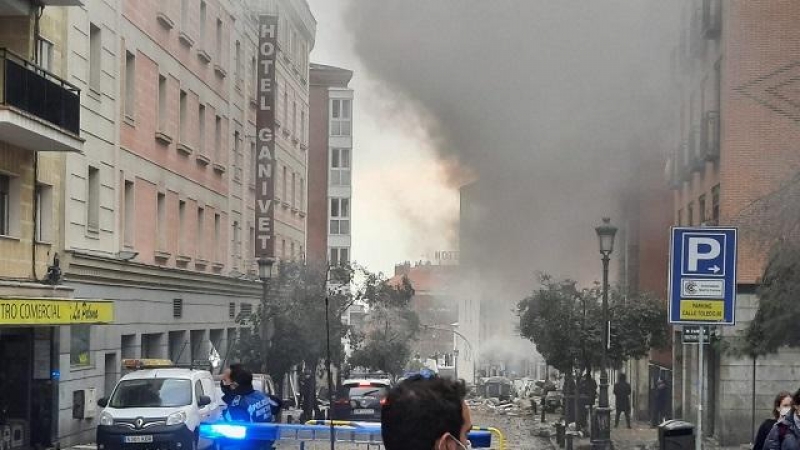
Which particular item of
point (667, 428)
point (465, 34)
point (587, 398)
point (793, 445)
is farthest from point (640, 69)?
point (793, 445)

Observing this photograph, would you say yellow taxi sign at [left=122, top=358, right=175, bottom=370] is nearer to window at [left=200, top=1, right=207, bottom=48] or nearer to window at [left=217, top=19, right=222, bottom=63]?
window at [left=200, top=1, right=207, bottom=48]

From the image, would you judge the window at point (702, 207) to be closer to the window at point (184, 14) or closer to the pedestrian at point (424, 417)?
the window at point (184, 14)

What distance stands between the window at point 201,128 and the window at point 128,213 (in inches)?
248

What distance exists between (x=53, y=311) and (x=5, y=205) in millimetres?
2146

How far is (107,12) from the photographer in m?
24.4

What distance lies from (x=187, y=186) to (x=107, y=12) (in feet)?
25.9

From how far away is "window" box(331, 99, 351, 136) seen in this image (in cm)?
6669

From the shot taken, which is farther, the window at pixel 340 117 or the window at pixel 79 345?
the window at pixel 340 117

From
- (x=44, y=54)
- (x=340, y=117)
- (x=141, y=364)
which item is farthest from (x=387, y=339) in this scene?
(x=141, y=364)

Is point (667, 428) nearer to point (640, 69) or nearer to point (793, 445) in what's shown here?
point (793, 445)

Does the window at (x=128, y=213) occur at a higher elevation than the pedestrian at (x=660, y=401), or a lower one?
higher

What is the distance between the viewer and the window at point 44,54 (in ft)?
67.2

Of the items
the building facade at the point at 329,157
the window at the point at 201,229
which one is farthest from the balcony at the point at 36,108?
the building facade at the point at 329,157

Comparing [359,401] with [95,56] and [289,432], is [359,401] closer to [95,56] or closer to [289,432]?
[95,56]
